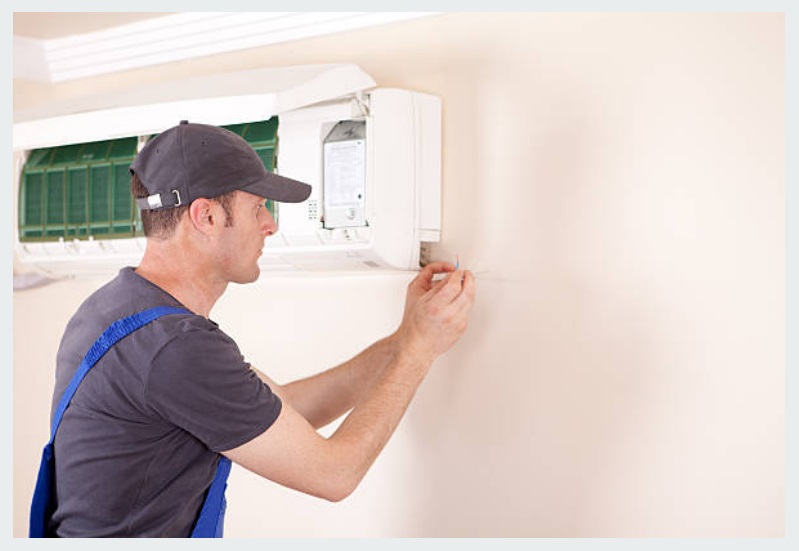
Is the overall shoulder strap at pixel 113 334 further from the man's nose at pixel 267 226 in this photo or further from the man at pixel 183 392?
the man's nose at pixel 267 226

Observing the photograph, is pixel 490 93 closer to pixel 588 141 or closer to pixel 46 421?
pixel 588 141

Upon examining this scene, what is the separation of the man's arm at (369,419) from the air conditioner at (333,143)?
Result: 131 mm

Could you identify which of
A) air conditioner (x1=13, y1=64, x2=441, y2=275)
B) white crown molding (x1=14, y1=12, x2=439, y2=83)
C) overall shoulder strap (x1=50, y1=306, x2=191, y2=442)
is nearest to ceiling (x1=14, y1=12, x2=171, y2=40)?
white crown molding (x1=14, y1=12, x2=439, y2=83)

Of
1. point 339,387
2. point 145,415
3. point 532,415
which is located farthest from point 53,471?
point 532,415

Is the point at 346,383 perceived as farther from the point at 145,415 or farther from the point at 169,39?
the point at 169,39

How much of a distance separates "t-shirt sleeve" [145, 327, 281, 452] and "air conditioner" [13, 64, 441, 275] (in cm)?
50

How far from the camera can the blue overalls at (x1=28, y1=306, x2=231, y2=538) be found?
1.40m

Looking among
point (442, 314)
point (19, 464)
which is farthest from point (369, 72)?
point (19, 464)

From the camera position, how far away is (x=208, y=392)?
1355 millimetres

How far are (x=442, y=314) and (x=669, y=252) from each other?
414 millimetres

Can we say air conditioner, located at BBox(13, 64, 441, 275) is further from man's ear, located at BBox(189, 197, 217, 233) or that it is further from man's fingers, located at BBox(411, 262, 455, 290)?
man's ear, located at BBox(189, 197, 217, 233)

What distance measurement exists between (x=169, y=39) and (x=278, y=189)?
94 cm

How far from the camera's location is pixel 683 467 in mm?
1606

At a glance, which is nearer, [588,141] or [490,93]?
[588,141]
